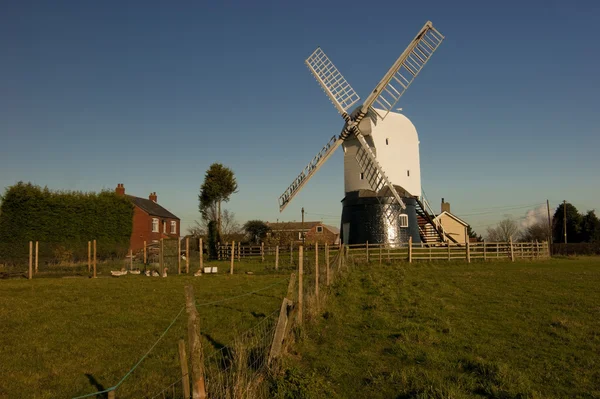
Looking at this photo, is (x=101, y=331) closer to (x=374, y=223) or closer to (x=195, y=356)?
(x=195, y=356)

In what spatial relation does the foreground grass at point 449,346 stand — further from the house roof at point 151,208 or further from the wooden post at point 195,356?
the house roof at point 151,208

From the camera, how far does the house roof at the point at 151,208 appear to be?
48.2m

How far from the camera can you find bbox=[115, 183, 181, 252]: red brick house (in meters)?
46.8

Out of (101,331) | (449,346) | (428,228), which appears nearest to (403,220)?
(428,228)

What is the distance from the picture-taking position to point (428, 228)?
37.1 m

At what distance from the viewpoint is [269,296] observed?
15.4 meters

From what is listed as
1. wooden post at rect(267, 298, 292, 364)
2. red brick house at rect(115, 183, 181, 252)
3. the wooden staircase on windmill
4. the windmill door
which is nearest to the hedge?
red brick house at rect(115, 183, 181, 252)

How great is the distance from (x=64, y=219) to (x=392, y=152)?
23352 mm

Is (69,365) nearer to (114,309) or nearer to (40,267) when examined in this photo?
(114,309)

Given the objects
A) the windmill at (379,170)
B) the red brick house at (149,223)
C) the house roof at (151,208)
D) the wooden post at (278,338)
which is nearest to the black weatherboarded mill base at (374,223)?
the windmill at (379,170)

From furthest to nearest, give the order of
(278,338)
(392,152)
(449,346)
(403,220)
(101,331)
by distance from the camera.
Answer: (392,152) < (403,220) < (101,331) < (449,346) < (278,338)

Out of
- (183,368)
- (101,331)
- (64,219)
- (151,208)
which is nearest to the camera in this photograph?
(183,368)

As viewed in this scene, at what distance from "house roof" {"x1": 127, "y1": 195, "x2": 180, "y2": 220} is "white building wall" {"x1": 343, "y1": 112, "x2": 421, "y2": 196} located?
2268 centimetres

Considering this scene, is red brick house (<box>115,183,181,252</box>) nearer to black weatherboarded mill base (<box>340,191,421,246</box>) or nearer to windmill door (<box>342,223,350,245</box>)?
windmill door (<box>342,223,350,245</box>)
